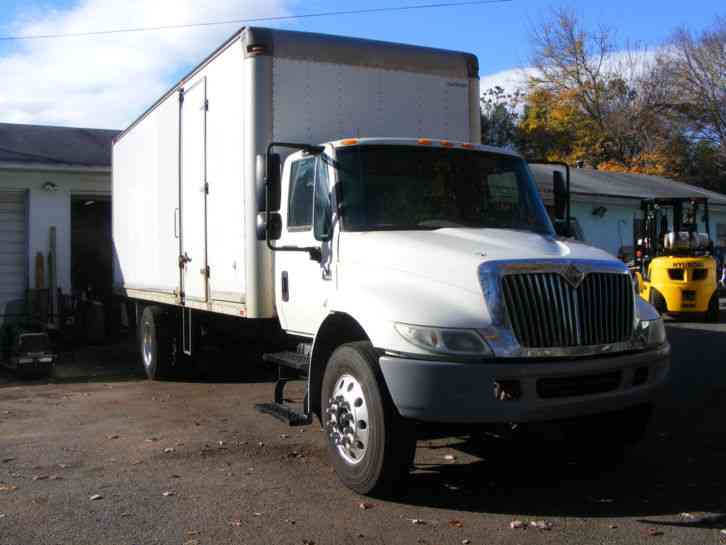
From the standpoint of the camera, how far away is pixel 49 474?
6.35m

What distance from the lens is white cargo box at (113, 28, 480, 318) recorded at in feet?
24.5

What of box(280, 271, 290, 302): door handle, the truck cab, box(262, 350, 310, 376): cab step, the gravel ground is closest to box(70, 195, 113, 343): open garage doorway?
the gravel ground

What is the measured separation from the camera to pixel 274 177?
20.6 feet

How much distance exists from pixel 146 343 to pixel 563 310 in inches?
300

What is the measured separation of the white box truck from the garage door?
24.4 feet

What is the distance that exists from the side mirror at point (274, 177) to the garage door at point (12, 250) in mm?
11177

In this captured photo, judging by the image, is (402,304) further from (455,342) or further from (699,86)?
(699,86)

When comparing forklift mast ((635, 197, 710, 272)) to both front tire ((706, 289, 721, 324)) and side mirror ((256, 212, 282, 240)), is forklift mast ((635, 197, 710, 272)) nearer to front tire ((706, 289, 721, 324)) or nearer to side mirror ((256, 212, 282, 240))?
front tire ((706, 289, 721, 324))

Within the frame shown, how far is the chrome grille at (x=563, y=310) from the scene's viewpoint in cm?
520

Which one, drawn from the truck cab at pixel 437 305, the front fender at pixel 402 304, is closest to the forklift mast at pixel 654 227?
the truck cab at pixel 437 305

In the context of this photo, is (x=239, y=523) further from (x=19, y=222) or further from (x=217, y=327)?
(x=19, y=222)

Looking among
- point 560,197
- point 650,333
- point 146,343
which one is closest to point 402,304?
point 650,333

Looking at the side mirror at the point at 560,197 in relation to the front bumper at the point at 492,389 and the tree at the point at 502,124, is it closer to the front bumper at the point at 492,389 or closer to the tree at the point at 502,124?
the front bumper at the point at 492,389

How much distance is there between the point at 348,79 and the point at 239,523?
4404 mm
